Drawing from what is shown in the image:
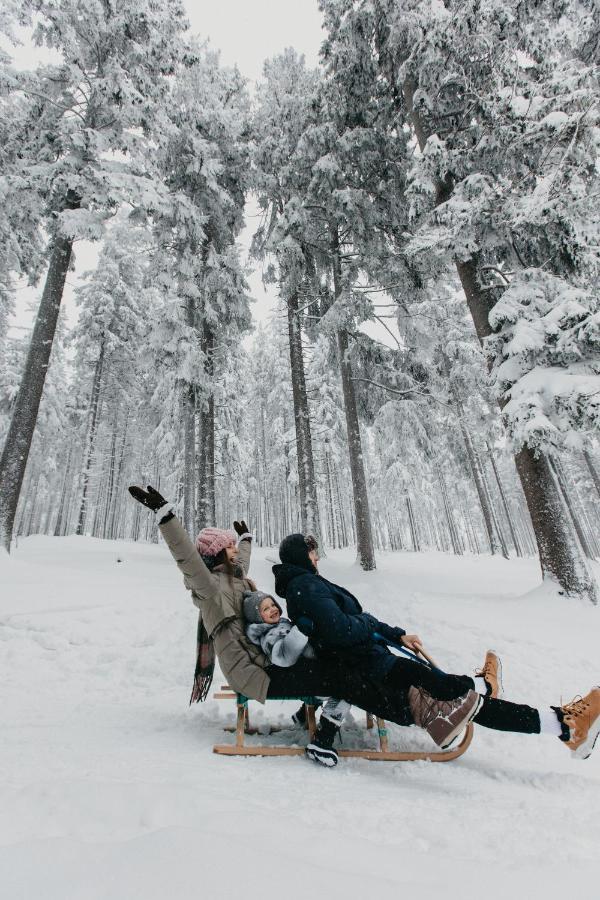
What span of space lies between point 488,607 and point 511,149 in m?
8.09

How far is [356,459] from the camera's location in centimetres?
1118

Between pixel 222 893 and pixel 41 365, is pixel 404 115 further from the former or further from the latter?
pixel 222 893

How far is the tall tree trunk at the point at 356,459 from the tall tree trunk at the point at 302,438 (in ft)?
3.81

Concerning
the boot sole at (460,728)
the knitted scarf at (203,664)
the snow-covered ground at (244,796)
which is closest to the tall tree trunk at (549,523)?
the snow-covered ground at (244,796)

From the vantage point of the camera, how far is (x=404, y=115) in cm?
1066

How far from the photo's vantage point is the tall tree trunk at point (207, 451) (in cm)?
1140

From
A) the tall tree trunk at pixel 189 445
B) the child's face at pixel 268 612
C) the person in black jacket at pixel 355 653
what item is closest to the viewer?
the person in black jacket at pixel 355 653

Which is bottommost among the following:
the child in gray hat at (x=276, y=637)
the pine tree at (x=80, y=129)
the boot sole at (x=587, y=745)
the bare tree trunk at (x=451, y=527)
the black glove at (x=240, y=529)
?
the boot sole at (x=587, y=745)

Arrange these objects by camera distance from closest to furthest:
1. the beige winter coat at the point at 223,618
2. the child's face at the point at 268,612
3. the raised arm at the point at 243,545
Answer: the beige winter coat at the point at 223,618 < the child's face at the point at 268,612 < the raised arm at the point at 243,545

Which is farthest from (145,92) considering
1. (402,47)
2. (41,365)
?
(41,365)

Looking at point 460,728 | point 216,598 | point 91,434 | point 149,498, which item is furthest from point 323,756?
point 91,434

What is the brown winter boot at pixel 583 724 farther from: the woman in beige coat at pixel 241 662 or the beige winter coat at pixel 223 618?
the beige winter coat at pixel 223 618

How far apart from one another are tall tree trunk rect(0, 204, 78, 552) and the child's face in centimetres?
723

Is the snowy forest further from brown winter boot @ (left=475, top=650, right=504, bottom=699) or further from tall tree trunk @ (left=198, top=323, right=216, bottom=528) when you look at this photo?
brown winter boot @ (left=475, top=650, right=504, bottom=699)
